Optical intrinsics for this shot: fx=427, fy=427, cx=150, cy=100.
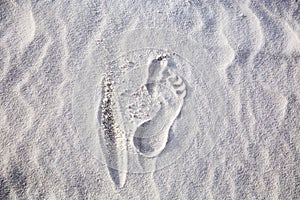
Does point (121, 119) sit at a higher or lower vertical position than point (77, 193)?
higher

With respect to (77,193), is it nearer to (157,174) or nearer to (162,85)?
(157,174)

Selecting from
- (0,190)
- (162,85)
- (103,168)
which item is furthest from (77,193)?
(162,85)
